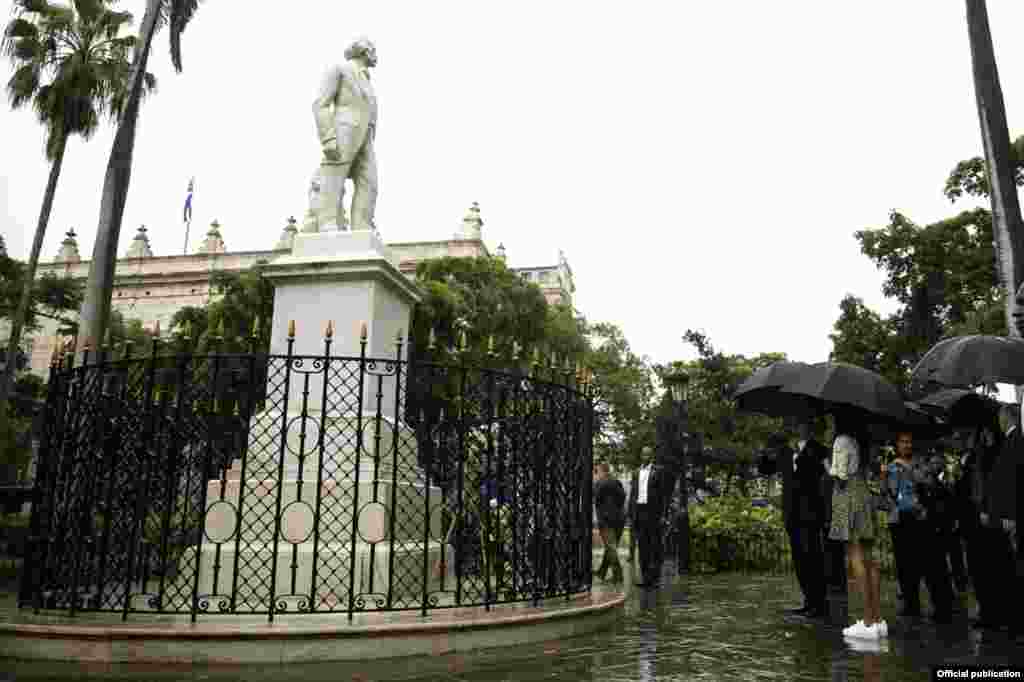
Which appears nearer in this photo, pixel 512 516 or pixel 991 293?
pixel 512 516

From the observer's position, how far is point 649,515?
11.4 metres

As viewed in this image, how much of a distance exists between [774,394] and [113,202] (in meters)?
12.7

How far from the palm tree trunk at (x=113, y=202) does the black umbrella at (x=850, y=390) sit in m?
12.2

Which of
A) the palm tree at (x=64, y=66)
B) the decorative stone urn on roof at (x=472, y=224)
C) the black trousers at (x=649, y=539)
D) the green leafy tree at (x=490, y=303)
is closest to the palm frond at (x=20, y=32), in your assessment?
the palm tree at (x=64, y=66)

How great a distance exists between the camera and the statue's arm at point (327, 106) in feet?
28.0

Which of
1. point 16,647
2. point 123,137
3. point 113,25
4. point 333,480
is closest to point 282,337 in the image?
point 333,480

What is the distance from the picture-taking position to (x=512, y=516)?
22.3 ft

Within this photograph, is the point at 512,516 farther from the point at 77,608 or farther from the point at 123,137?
the point at 123,137

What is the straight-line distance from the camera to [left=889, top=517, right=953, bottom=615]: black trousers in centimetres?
788

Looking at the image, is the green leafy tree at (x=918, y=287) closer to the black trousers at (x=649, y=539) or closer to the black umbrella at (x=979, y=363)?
the black trousers at (x=649, y=539)

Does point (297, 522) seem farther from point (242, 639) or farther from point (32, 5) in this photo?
point (32, 5)

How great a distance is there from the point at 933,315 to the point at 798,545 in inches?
603

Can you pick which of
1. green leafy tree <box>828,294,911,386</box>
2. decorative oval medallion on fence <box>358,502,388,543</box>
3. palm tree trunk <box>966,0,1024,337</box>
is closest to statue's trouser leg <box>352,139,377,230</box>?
decorative oval medallion on fence <box>358,502,388,543</box>

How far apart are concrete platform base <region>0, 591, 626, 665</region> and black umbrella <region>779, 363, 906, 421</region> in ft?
11.1
